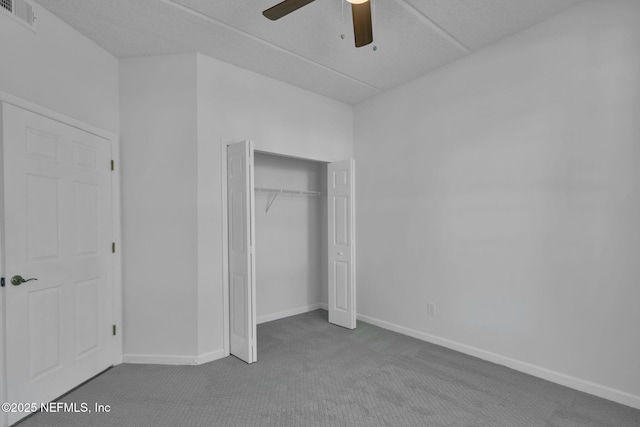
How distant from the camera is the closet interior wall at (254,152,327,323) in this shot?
440 centimetres

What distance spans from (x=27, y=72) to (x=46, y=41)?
33 centimetres

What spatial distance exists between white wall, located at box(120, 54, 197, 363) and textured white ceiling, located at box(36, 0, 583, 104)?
364 millimetres

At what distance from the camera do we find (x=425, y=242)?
12.1 ft

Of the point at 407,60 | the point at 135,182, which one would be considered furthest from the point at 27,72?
the point at 407,60

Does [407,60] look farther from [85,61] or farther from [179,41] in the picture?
[85,61]

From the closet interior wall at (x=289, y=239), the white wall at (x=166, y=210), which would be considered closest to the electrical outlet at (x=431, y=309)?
the closet interior wall at (x=289, y=239)

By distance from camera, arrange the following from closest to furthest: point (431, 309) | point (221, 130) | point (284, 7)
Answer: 1. point (284, 7)
2. point (221, 130)
3. point (431, 309)

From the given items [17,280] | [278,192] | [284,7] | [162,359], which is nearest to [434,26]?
[284,7]

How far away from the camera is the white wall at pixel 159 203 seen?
3.15 metres

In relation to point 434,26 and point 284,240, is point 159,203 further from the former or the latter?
point 434,26

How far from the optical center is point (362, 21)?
2.12 metres

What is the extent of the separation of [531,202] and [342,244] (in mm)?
2073

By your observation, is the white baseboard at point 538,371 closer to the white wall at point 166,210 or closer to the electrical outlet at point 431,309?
the electrical outlet at point 431,309

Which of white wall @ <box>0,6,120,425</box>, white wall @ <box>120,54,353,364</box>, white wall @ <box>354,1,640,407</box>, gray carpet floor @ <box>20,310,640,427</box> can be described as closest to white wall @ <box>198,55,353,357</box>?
white wall @ <box>120,54,353,364</box>
